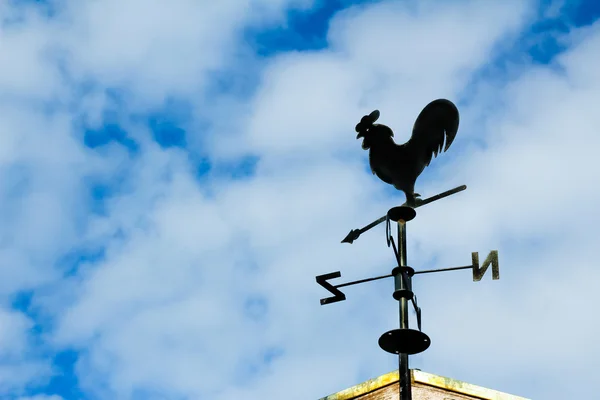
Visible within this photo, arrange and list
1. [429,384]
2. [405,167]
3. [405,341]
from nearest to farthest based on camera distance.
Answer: [405,341] → [405,167] → [429,384]

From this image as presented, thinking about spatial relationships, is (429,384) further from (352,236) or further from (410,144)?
(410,144)

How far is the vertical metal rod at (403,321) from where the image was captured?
5.94 m

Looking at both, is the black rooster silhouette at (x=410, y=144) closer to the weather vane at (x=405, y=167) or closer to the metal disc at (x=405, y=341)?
the weather vane at (x=405, y=167)

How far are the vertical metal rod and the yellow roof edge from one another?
200cm

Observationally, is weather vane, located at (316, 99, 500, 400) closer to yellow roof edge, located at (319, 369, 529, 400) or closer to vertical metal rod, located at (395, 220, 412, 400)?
vertical metal rod, located at (395, 220, 412, 400)

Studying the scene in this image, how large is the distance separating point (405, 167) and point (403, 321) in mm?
1474

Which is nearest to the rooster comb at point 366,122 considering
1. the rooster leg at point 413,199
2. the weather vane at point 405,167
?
the weather vane at point 405,167

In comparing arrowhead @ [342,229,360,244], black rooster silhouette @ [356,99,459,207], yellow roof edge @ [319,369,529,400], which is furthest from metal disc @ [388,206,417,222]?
yellow roof edge @ [319,369,529,400]

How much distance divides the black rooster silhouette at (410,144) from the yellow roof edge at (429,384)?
200 centimetres

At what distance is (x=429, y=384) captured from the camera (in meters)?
8.16

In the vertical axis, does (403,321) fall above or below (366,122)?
below

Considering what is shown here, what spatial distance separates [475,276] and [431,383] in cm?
157

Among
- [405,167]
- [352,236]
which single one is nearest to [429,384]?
[352,236]

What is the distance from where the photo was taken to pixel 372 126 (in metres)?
7.54
